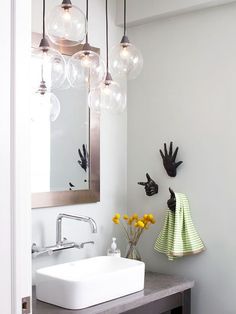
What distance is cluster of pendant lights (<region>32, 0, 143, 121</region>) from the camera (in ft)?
5.82

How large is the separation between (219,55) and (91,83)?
1.09 metres

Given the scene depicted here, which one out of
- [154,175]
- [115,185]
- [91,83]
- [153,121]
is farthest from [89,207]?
[91,83]

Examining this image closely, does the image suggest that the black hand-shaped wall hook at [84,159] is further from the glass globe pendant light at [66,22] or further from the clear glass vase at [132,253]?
the glass globe pendant light at [66,22]

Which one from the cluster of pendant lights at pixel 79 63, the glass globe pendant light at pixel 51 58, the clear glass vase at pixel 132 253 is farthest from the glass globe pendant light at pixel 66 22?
the clear glass vase at pixel 132 253

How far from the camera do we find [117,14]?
129 inches

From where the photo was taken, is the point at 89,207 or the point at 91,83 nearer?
the point at 91,83

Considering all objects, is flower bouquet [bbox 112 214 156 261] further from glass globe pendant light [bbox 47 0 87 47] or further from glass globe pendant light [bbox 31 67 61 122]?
glass globe pendant light [bbox 47 0 87 47]

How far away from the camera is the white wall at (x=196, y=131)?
9.42 feet

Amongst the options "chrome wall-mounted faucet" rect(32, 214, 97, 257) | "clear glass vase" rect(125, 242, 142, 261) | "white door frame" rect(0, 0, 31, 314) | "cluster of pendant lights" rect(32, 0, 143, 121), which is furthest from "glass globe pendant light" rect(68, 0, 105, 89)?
"clear glass vase" rect(125, 242, 142, 261)

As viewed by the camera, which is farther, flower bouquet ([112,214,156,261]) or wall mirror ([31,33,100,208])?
flower bouquet ([112,214,156,261])

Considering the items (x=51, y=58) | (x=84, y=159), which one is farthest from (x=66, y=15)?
(x=84, y=159)

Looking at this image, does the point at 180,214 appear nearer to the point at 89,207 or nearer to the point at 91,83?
the point at 89,207

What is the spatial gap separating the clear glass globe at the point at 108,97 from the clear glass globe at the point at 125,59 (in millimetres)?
93

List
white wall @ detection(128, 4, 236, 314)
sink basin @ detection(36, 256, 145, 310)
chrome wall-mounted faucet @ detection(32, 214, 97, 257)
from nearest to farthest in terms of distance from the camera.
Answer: sink basin @ detection(36, 256, 145, 310) < chrome wall-mounted faucet @ detection(32, 214, 97, 257) < white wall @ detection(128, 4, 236, 314)
